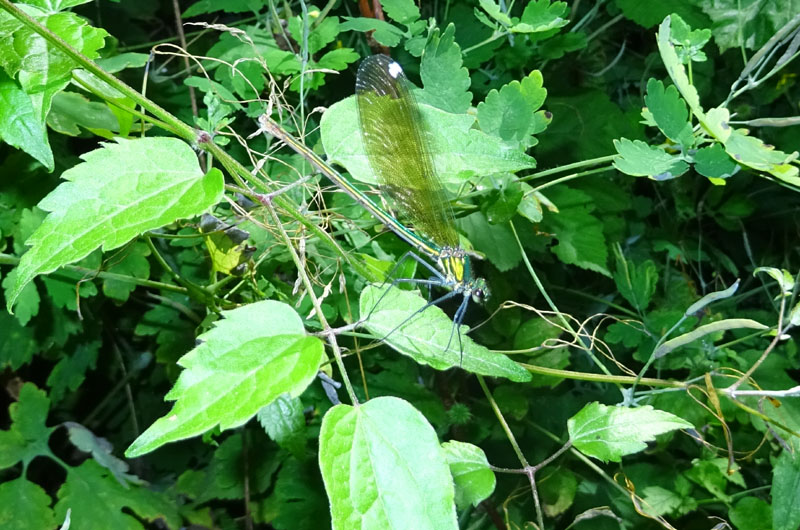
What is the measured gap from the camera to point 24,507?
1233 millimetres

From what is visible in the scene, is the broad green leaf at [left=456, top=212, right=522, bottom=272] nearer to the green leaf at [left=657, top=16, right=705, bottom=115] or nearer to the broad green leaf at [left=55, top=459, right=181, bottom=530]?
the green leaf at [left=657, top=16, right=705, bottom=115]

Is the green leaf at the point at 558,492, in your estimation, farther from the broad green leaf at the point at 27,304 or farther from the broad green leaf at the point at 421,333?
the broad green leaf at the point at 27,304

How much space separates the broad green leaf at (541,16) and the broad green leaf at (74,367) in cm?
109

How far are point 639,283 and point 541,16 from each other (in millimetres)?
595

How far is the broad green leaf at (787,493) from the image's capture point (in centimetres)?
100

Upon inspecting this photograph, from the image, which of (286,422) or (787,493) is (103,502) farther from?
(787,493)

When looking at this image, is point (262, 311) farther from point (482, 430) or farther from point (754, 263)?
point (754, 263)

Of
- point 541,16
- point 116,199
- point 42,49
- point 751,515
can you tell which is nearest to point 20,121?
point 42,49

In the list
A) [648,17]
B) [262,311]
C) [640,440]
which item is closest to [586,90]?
[648,17]

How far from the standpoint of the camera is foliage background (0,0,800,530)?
103cm

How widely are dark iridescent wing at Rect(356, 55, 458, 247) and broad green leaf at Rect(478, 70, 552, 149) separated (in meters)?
0.12

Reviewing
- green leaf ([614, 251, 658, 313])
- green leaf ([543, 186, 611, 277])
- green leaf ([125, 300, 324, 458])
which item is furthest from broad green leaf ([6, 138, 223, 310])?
green leaf ([614, 251, 658, 313])

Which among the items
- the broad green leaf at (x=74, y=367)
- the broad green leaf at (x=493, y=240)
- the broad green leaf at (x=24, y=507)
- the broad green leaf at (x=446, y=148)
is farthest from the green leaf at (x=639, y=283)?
the broad green leaf at (x=24, y=507)

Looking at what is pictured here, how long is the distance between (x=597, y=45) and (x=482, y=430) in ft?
3.41
